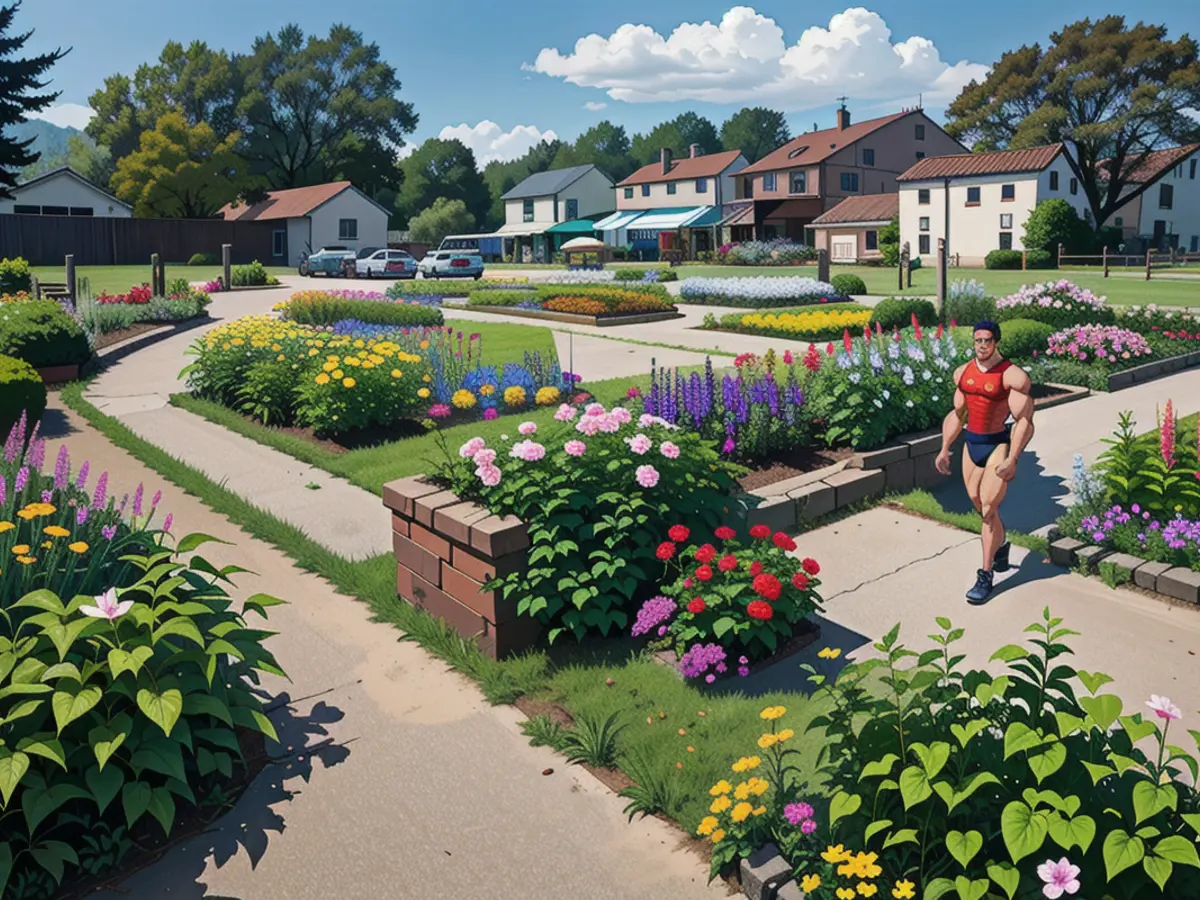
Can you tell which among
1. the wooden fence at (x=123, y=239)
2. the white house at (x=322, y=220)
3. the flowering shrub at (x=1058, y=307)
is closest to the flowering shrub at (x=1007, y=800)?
the flowering shrub at (x=1058, y=307)

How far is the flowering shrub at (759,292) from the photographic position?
23578 millimetres

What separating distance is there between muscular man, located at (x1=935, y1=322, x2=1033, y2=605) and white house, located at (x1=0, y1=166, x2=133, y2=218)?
5631 cm

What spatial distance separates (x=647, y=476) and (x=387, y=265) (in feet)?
121

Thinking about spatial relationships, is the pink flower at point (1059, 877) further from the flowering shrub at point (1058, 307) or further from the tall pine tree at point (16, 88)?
the tall pine tree at point (16, 88)

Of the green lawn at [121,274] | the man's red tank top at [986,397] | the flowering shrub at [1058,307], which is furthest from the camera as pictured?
the green lawn at [121,274]

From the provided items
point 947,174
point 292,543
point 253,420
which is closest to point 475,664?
point 292,543

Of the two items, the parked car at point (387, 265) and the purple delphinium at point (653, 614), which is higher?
the parked car at point (387, 265)

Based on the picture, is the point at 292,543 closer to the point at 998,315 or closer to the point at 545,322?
the point at 998,315

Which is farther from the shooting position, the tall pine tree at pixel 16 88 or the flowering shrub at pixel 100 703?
the tall pine tree at pixel 16 88

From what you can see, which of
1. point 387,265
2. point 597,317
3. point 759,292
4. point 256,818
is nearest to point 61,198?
point 387,265

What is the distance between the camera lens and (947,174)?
52.3 m

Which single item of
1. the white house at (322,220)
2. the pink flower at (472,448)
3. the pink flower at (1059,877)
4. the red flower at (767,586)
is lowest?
the pink flower at (1059,877)

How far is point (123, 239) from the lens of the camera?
48.7 metres

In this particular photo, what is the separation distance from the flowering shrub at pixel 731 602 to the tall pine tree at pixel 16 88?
1983 inches
